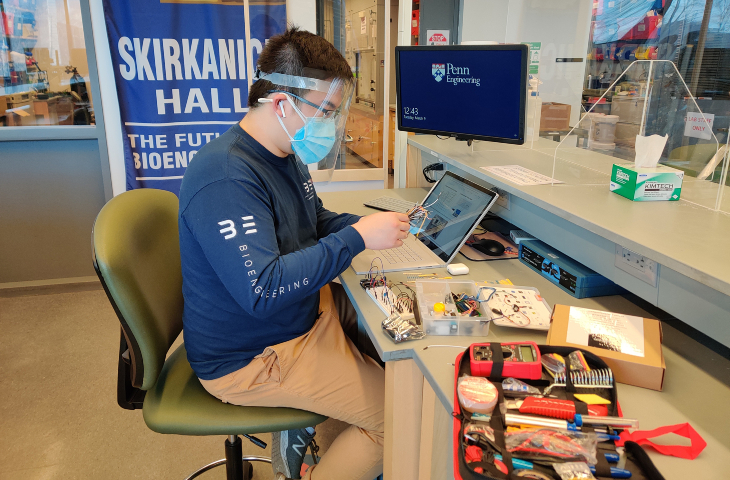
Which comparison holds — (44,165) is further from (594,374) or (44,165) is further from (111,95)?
(594,374)

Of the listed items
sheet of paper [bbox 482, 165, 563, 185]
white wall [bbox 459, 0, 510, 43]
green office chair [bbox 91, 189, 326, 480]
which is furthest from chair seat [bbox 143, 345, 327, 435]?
white wall [bbox 459, 0, 510, 43]

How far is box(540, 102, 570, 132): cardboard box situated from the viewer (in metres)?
2.25

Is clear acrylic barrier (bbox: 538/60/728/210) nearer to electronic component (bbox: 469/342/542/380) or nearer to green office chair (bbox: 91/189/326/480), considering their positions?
electronic component (bbox: 469/342/542/380)

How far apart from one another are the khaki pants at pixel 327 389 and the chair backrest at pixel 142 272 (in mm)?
164

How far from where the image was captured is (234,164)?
1158 mm

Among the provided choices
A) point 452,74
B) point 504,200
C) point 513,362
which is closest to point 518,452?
point 513,362

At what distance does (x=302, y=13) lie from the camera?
2.99 metres

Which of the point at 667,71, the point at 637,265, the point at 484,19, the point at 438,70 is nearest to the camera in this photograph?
the point at 637,265

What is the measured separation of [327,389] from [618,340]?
0.67 meters

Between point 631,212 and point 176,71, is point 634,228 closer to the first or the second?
point 631,212

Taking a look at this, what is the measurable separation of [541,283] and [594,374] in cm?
52

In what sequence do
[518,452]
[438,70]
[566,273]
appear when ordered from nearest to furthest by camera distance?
[518,452] → [566,273] → [438,70]

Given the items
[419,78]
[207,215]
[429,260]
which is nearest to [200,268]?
[207,215]

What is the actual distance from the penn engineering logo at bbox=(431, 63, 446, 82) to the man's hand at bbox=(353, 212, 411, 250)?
2.50 feet
